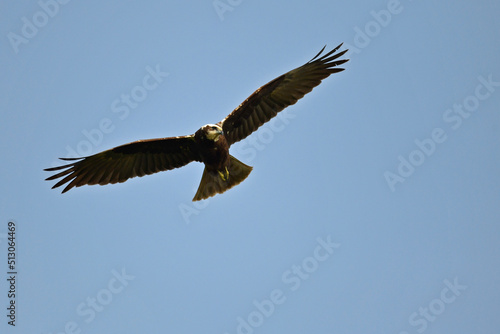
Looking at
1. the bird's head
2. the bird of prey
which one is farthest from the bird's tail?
the bird's head

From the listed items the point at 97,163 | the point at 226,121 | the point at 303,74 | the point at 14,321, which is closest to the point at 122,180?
the point at 97,163

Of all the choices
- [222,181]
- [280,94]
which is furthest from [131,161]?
[280,94]

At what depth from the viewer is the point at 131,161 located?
483 inches

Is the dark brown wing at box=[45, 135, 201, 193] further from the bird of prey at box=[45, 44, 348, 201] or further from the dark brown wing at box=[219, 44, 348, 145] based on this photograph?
the dark brown wing at box=[219, 44, 348, 145]

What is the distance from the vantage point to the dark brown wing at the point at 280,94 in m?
12.1

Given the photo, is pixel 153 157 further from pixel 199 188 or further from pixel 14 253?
pixel 14 253

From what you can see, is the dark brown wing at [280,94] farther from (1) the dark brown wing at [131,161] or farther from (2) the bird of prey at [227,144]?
(1) the dark brown wing at [131,161]

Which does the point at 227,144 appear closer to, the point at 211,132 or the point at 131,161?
the point at 211,132

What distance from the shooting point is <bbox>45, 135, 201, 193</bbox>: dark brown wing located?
11891mm

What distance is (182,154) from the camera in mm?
12258

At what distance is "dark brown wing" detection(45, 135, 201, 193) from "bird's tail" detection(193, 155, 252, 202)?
49 cm

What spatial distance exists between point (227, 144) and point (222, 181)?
0.83m

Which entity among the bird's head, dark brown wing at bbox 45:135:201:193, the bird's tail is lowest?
Result: the bird's tail

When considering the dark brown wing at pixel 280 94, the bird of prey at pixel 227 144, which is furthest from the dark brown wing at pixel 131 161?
the dark brown wing at pixel 280 94
